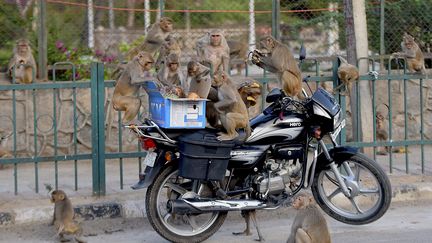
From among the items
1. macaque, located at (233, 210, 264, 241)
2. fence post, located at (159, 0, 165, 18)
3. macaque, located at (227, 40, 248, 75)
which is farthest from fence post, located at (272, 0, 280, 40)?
macaque, located at (233, 210, 264, 241)

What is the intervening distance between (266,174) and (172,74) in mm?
1200

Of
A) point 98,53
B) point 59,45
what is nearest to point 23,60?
point 59,45

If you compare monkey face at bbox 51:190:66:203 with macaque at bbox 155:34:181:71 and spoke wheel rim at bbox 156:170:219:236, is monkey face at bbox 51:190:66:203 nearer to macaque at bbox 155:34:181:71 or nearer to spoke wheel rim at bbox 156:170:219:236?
spoke wheel rim at bbox 156:170:219:236

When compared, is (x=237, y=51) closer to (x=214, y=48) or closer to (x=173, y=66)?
(x=214, y=48)

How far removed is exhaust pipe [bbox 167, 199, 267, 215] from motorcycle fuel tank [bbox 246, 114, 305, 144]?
20.4 inches

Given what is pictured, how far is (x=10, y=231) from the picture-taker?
7770mm

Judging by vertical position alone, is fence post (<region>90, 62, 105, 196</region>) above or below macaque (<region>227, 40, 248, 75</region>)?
below

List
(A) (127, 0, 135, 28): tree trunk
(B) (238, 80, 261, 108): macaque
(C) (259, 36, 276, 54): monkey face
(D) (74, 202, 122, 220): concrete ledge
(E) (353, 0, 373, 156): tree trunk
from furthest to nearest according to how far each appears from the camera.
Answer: (A) (127, 0, 135, 28): tree trunk, (E) (353, 0, 373, 156): tree trunk, (C) (259, 36, 276, 54): monkey face, (D) (74, 202, 122, 220): concrete ledge, (B) (238, 80, 261, 108): macaque

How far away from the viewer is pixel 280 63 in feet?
27.7

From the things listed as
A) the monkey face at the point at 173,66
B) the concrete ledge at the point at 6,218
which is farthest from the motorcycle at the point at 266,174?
the concrete ledge at the point at 6,218

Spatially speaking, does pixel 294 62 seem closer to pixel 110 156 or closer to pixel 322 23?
pixel 110 156

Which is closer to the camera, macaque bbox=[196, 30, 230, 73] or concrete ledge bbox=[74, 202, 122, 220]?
concrete ledge bbox=[74, 202, 122, 220]

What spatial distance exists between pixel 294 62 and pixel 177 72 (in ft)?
4.34

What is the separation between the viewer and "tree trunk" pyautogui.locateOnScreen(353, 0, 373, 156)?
971cm
